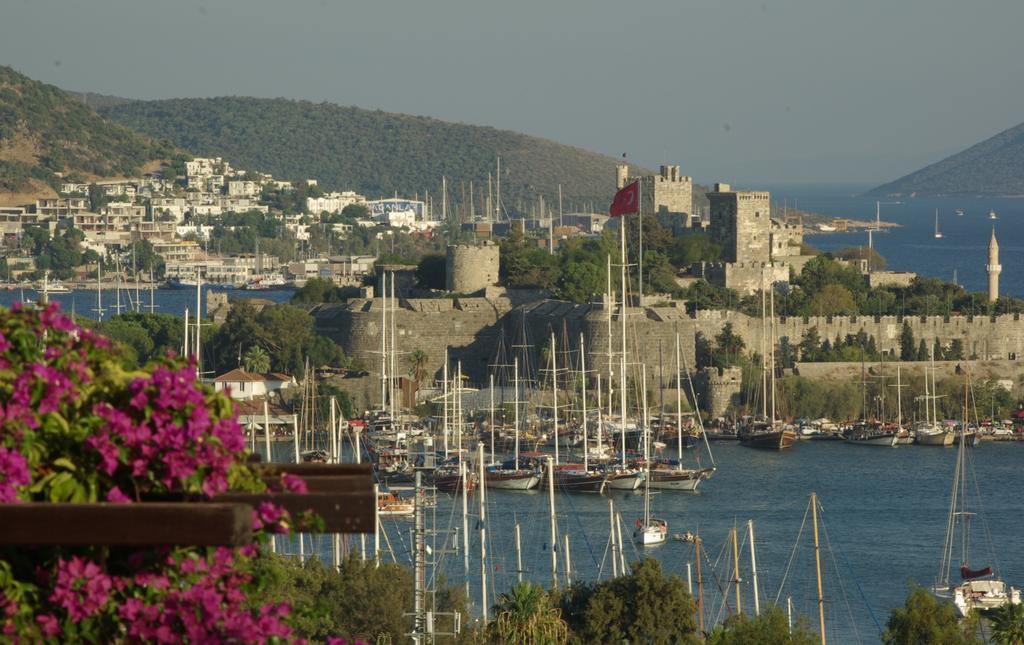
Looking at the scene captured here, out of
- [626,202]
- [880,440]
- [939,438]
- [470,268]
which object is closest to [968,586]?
[880,440]

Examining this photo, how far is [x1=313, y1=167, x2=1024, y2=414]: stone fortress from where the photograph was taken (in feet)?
137

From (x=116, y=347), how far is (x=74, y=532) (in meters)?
0.53

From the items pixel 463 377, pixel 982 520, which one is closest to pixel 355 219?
pixel 463 377

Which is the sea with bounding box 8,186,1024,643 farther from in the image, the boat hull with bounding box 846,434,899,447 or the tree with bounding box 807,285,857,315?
the tree with bounding box 807,285,857,315

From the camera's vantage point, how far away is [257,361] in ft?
141

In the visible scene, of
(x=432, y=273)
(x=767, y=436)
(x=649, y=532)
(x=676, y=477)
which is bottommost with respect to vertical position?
(x=649, y=532)

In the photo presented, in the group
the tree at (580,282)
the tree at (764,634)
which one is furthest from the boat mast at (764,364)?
the tree at (764,634)

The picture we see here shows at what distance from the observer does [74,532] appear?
3.88 metres

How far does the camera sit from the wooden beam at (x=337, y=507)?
4215 mm

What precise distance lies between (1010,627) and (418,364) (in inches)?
1043

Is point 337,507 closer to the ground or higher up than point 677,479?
higher up

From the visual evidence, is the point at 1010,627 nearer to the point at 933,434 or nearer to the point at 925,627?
the point at 925,627

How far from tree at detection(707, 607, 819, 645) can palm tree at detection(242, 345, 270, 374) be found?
2572 cm

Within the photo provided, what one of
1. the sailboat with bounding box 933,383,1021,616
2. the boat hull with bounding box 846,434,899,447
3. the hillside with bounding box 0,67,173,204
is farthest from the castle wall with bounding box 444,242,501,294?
the hillside with bounding box 0,67,173,204
